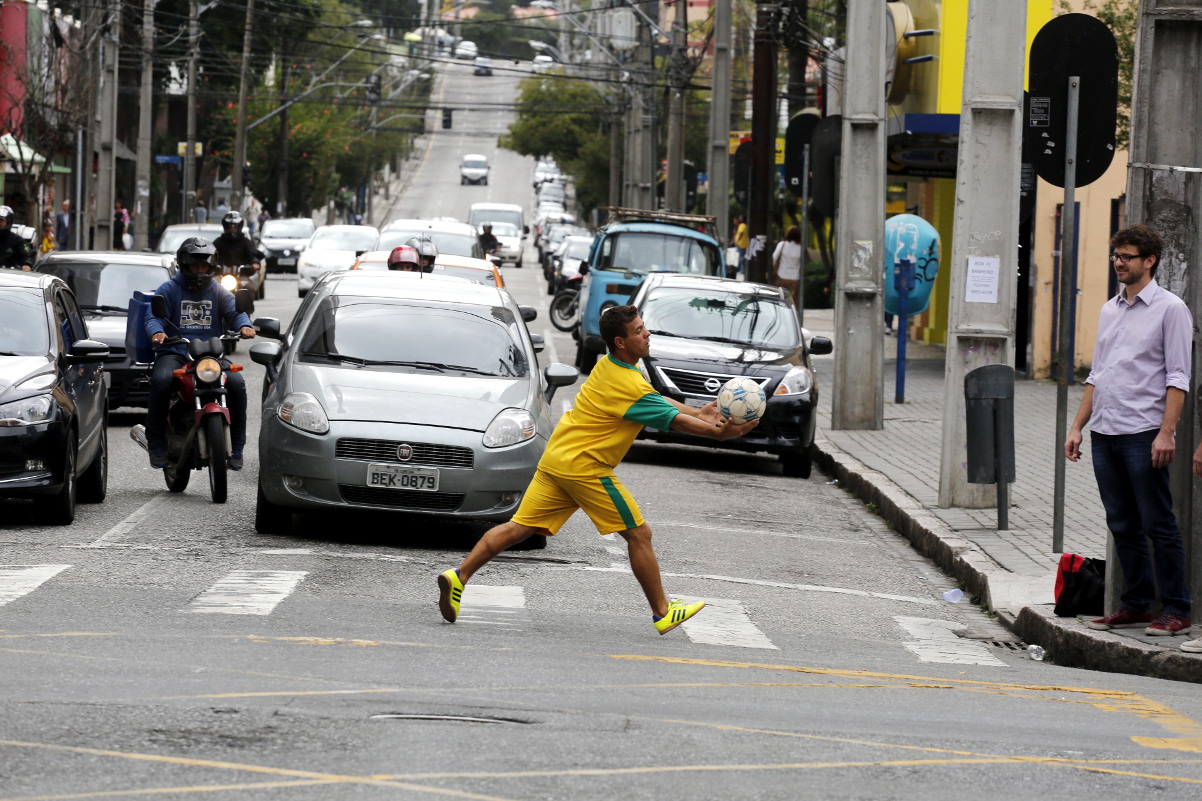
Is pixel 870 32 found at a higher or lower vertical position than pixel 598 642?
higher

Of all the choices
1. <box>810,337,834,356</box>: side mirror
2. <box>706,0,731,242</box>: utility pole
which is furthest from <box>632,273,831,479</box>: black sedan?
<box>706,0,731,242</box>: utility pole

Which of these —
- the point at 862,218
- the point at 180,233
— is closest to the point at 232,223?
the point at 862,218

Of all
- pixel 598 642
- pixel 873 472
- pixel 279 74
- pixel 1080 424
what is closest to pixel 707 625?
pixel 598 642

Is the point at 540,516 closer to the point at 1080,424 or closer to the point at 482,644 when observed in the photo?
the point at 482,644

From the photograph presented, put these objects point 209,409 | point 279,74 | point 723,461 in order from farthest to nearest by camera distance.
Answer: point 279,74
point 723,461
point 209,409

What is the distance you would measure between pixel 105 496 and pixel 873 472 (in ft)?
20.8

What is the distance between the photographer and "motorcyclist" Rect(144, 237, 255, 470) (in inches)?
530

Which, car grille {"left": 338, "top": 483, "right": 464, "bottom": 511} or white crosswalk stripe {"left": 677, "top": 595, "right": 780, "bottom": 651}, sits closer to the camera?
white crosswalk stripe {"left": 677, "top": 595, "right": 780, "bottom": 651}

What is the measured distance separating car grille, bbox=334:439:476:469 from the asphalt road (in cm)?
55

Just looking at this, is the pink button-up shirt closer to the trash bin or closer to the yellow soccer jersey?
the yellow soccer jersey

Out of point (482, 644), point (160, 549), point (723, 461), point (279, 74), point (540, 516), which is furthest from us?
point (279, 74)

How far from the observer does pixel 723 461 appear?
724 inches

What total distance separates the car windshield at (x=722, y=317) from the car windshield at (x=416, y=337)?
562cm

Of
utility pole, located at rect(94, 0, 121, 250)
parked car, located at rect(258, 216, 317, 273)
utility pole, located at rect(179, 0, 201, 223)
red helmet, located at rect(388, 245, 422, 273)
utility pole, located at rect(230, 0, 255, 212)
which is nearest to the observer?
red helmet, located at rect(388, 245, 422, 273)
